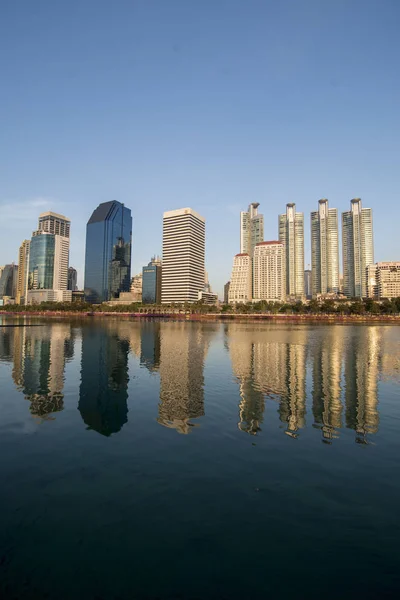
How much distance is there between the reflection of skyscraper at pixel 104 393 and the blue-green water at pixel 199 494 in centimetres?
25

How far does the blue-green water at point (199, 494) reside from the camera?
10.0m

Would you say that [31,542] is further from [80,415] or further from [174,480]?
[80,415]

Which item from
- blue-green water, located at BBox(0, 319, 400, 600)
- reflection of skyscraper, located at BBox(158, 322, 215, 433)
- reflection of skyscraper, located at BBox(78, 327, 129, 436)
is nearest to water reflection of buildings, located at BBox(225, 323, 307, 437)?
blue-green water, located at BBox(0, 319, 400, 600)

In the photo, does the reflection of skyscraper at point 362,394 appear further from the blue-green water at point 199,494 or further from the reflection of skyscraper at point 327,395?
the reflection of skyscraper at point 327,395

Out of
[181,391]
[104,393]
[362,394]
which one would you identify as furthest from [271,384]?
[104,393]

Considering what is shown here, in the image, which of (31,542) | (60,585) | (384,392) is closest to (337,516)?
(60,585)

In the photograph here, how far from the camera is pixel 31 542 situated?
11414mm

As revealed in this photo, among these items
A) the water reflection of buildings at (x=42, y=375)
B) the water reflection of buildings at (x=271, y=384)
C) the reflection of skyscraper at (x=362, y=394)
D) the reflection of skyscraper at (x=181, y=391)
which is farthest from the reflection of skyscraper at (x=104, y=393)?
the reflection of skyscraper at (x=362, y=394)

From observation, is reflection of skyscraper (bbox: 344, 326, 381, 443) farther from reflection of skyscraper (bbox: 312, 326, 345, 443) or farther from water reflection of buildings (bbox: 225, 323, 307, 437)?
water reflection of buildings (bbox: 225, 323, 307, 437)

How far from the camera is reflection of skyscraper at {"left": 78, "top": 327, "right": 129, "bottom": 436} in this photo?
24.2 meters

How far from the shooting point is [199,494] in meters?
14.5

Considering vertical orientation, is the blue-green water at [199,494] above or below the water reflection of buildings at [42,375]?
below

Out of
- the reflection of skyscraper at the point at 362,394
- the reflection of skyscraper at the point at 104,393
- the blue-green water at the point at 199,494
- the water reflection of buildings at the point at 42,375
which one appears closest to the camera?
the blue-green water at the point at 199,494

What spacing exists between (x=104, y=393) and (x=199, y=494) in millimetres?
19313
